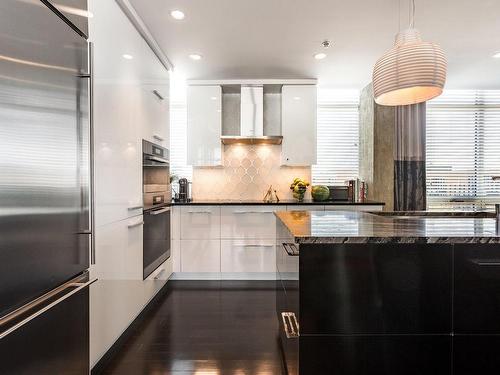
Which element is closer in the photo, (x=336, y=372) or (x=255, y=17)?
(x=336, y=372)

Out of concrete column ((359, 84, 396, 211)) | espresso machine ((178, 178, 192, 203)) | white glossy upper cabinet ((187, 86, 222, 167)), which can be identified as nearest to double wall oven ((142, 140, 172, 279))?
espresso machine ((178, 178, 192, 203))

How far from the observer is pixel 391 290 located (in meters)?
1.16

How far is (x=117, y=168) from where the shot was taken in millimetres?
1940

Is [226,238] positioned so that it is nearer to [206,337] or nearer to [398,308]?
[206,337]

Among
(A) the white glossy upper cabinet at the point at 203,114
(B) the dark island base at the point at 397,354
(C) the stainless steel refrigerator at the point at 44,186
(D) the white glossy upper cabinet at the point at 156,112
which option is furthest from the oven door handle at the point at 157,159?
(B) the dark island base at the point at 397,354

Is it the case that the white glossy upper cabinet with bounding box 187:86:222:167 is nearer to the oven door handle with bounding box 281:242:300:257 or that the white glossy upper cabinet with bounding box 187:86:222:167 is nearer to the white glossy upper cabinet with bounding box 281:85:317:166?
the white glossy upper cabinet with bounding box 281:85:317:166

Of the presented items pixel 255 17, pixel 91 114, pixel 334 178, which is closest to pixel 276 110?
pixel 334 178

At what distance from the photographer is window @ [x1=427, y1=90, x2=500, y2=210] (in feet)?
13.5

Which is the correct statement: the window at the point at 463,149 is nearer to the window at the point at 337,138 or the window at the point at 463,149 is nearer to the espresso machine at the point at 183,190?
the window at the point at 337,138

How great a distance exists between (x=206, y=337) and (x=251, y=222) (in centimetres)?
135

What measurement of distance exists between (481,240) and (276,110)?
10.2 ft

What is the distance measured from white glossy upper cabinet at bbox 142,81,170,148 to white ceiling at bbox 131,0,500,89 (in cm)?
41

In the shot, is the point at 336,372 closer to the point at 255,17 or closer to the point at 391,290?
the point at 391,290

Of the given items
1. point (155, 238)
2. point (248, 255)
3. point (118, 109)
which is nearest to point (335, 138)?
point (248, 255)
